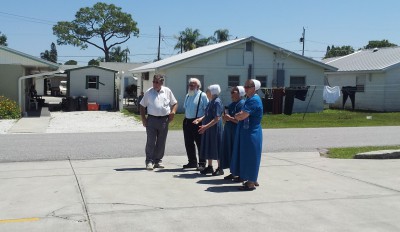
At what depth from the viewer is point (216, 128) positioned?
8.76 meters

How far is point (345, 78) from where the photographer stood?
109 feet

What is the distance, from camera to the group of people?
24.8ft

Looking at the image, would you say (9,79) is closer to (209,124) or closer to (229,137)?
(209,124)

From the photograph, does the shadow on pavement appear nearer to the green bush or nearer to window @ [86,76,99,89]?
the green bush

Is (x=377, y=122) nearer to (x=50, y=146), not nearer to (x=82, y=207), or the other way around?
(x=50, y=146)

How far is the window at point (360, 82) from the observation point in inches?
1238

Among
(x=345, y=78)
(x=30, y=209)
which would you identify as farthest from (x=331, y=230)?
(x=345, y=78)

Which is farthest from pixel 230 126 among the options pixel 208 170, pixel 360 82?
pixel 360 82

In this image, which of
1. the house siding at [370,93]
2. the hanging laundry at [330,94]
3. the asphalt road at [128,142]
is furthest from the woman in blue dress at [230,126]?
the house siding at [370,93]

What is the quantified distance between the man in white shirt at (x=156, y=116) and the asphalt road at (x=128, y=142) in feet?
6.79

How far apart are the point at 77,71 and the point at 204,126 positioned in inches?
922

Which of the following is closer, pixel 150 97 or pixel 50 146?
pixel 150 97

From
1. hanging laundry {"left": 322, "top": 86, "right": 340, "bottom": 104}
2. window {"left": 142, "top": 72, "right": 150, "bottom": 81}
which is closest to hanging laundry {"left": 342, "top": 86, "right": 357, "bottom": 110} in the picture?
hanging laundry {"left": 322, "top": 86, "right": 340, "bottom": 104}

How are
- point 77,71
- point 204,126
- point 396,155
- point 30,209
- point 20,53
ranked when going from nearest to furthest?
point 30,209 < point 204,126 < point 396,155 < point 20,53 < point 77,71
